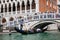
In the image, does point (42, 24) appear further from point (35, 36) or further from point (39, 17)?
point (35, 36)

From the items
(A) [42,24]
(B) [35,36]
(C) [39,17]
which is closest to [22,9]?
(C) [39,17]

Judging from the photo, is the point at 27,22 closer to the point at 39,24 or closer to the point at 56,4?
the point at 39,24

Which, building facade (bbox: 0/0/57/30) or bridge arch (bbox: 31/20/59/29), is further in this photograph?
bridge arch (bbox: 31/20/59/29)

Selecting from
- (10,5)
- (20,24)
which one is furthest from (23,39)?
(10,5)

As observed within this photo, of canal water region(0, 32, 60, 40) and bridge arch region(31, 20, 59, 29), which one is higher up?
bridge arch region(31, 20, 59, 29)

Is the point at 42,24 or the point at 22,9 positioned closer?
the point at 42,24

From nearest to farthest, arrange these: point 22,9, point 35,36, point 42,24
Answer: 1. point 35,36
2. point 42,24
3. point 22,9

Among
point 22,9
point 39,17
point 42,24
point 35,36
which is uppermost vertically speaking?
point 22,9

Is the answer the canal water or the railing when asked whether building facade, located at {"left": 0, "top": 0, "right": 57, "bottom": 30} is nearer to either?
the railing

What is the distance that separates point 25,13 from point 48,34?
1.89 feet

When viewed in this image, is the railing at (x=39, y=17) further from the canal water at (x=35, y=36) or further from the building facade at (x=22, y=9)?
the canal water at (x=35, y=36)

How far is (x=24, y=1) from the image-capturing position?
6.06m

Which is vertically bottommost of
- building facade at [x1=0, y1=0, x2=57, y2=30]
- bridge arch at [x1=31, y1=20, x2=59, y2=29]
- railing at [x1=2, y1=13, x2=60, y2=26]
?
bridge arch at [x1=31, y1=20, x2=59, y2=29]

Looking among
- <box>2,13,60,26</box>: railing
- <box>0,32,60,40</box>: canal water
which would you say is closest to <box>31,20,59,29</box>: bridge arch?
<box>2,13,60,26</box>: railing
